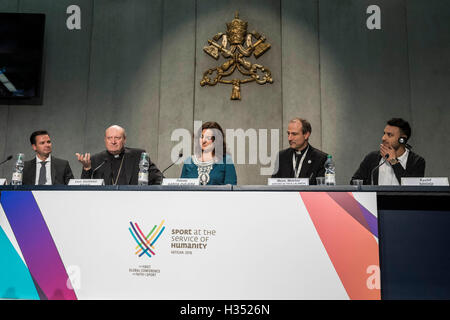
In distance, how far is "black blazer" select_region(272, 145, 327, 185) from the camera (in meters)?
3.40

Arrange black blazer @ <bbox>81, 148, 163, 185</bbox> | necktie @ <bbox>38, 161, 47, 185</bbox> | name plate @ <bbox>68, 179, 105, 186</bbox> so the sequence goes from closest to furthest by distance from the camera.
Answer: name plate @ <bbox>68, 179, 105, 186</bbox>
black blazer @ <bbox>81, 148, 163, 185</bbox>
necktie @ <bbox>38, 161, 47, 185</bbox>

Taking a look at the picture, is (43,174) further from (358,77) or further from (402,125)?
(358,77)

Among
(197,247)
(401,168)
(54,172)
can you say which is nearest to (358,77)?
(401,168)

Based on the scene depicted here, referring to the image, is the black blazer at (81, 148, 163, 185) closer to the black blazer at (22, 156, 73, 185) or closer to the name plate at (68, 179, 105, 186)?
the black blazer at (22, 156, 73, 185)

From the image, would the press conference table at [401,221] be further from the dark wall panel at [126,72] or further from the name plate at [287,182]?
the dark wall panel at [126,72]

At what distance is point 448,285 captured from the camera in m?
2.32

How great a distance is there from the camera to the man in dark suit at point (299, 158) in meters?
3.42

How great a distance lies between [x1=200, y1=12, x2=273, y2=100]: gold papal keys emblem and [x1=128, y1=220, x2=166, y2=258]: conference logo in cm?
259

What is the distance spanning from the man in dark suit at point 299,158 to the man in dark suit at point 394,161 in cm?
33

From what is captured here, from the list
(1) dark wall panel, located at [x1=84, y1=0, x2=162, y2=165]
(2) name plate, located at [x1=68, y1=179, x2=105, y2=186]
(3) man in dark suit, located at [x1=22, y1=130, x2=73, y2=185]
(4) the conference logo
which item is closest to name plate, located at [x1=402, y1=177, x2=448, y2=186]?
(4) the conference logo

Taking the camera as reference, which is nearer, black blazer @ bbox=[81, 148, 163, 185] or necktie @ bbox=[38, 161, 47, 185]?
black blazer @ bbox=[81, 148, 163, 185]

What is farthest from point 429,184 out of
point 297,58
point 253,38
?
point 253,38

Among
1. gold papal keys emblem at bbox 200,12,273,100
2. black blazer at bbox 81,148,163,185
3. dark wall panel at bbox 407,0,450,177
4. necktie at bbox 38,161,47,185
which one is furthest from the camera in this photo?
gold papal keys emblem at bbox 200,12,273,100

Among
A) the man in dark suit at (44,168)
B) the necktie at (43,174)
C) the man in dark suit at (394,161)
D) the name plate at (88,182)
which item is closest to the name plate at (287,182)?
the man in dark suit at (394,161)
